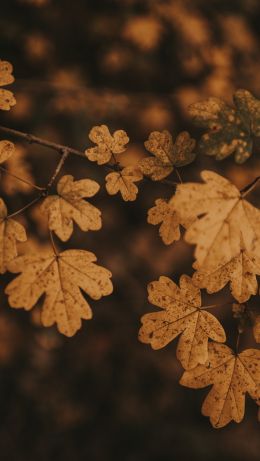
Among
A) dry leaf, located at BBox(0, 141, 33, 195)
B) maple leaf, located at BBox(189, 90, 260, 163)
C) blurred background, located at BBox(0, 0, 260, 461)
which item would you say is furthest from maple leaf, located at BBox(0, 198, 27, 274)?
blurred background, located at BBox(0, 0, 260, 461)

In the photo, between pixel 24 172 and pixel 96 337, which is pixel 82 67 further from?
pixel 96 337

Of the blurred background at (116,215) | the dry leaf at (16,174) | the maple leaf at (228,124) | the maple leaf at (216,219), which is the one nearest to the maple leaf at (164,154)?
the maple leaf at (228,124)

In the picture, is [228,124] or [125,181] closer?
[228,124]

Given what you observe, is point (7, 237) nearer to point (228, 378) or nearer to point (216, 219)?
point (216, 219)

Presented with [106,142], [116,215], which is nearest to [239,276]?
[106,142]

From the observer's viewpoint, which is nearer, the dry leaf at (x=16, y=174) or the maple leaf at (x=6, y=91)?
the maple leaf at (x=6, y=91)

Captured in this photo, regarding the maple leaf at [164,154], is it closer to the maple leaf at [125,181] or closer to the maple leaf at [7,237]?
the maple leaf at [125,181]
